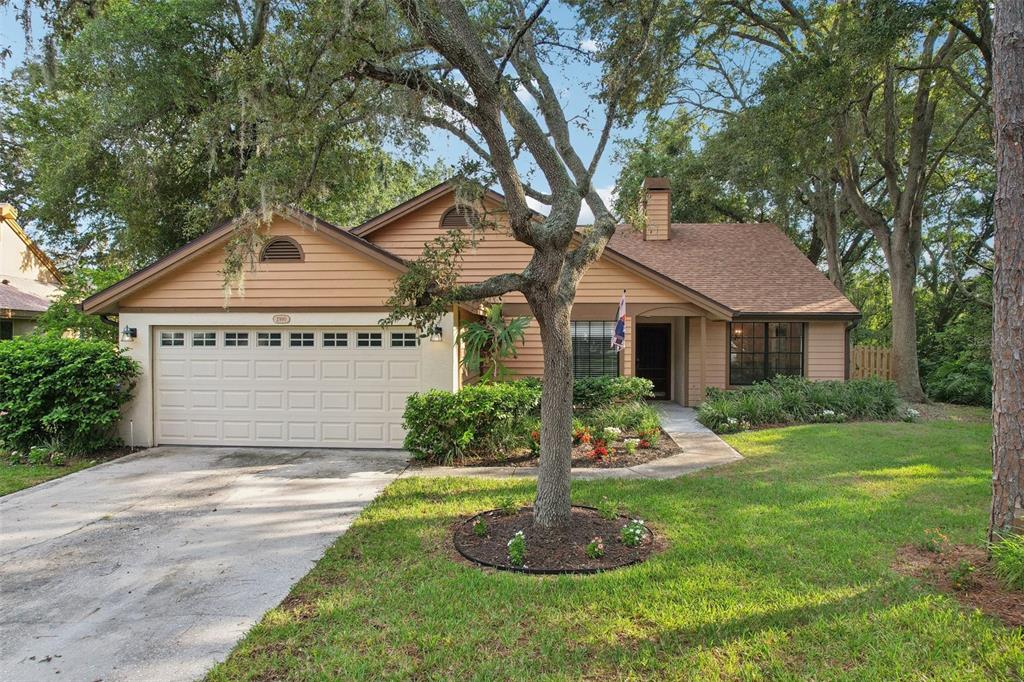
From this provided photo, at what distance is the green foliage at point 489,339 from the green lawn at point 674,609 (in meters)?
4.16

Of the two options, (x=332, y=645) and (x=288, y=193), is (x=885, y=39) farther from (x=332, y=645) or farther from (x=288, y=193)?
(x=332, y=645)

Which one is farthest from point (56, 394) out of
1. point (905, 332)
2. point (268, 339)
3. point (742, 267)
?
point (905, 332)

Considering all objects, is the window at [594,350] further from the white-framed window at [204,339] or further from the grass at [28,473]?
the grass at [28,473]

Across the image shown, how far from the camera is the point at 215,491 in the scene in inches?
278

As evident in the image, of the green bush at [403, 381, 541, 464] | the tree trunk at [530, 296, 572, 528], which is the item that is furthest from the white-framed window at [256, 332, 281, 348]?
the tree trunk at [530, 296, 572, 528]

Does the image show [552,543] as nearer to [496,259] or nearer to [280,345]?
[280,345]

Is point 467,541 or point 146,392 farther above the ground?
point 146,392

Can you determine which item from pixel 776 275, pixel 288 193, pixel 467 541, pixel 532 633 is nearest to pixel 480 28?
pixel 288 193

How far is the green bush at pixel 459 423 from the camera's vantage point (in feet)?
27.6

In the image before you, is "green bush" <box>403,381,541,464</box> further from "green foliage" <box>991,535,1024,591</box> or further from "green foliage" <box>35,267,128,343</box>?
"green foliage" <box>35,267,128,343</box>

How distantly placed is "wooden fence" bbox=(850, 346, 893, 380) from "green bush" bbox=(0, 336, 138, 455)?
18.1 meters

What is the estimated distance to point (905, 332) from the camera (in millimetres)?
14828

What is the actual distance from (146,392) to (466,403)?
5.75 metres

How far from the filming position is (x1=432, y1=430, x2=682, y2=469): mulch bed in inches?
328
